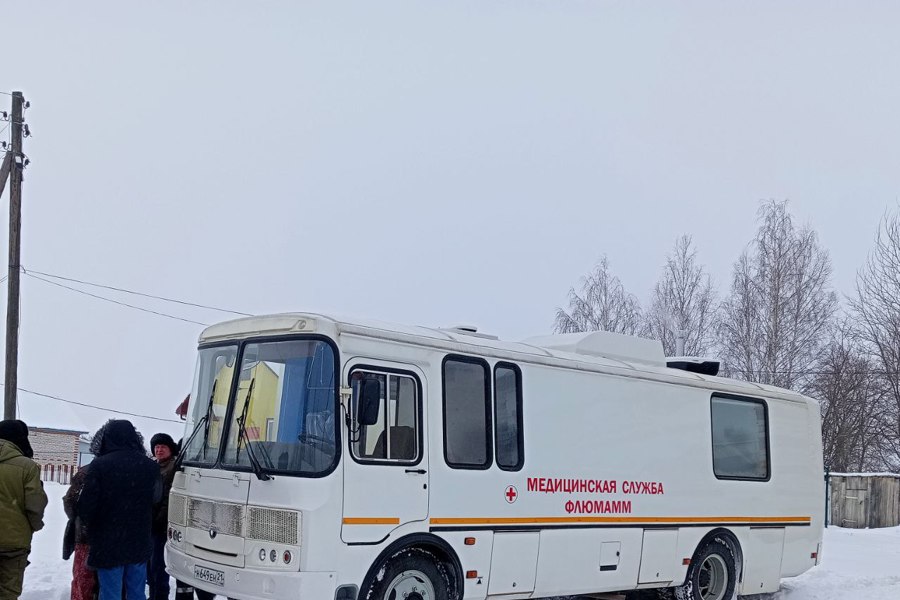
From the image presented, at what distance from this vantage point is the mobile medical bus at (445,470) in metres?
7.47

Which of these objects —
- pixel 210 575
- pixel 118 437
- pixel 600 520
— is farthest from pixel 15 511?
pixel 600 520

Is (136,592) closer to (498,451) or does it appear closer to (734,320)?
(498,451)

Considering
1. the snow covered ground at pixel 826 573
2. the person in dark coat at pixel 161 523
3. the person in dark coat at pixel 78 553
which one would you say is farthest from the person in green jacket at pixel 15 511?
the snow covered ground at pixel 826 573

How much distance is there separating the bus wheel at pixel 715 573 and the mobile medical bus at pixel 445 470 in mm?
22

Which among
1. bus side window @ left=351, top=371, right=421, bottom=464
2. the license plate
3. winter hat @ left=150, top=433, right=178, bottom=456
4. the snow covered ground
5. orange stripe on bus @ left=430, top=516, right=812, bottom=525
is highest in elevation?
bus side window @ left=351, top=371, right=421, bottom=464

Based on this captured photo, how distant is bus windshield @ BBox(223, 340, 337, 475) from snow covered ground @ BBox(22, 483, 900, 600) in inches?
131

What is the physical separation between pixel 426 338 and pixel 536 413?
1647mm

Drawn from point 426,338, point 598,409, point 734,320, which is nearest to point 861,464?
point 734,320

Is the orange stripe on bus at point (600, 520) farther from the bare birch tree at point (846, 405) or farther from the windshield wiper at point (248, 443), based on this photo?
the bare birch tree at point (846, 405)

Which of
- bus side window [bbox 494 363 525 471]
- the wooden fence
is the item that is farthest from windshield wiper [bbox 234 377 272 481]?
the wooden fence

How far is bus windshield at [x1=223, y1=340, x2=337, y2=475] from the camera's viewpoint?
746cm

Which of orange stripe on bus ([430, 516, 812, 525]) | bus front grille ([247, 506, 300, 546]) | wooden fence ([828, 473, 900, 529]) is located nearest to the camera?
bus front grille ([247, 506, 300, 546])

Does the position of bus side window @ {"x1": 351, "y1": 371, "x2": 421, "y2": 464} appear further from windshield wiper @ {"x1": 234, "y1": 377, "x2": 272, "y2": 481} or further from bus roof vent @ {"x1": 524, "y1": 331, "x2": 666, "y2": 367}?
bus roof vent @ {"x1": 524, "y1": 331, "x2": 666, "y2": 367}

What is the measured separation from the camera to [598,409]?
10188 mm
